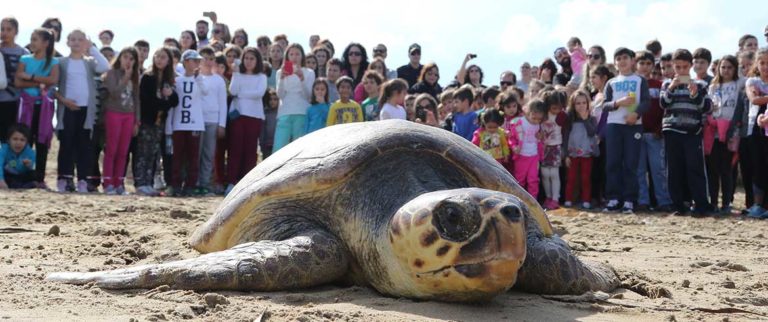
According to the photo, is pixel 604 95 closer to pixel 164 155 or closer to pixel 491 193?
pixel 164 155

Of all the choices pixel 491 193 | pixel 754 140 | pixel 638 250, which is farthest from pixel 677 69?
pixel 491 193

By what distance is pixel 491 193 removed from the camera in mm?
3145

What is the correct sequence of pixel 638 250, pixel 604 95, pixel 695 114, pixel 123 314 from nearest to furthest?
pixel 123 314 < pixel 638 250 < pixel 695 114 < pixel 604 95

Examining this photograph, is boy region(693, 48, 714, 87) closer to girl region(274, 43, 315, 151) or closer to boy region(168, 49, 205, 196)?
girl region(274, 43, 315, 151)

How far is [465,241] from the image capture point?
304 cm

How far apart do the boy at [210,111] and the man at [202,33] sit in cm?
211

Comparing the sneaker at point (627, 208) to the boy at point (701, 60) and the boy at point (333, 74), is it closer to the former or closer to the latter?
the boy at point (701, 60)

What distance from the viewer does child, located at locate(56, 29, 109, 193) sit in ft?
31.0

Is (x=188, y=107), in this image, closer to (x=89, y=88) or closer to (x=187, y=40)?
(x=89, y=88)

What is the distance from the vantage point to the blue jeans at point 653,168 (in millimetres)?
9086

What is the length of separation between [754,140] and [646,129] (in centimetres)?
104

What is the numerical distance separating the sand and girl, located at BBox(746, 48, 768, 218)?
1.23m

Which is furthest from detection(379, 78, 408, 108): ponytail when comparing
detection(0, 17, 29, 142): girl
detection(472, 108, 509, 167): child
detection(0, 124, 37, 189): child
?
detection(0, 17, 29, 142): girl

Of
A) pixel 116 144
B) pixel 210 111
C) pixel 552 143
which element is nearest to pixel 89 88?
pixel 116 144
